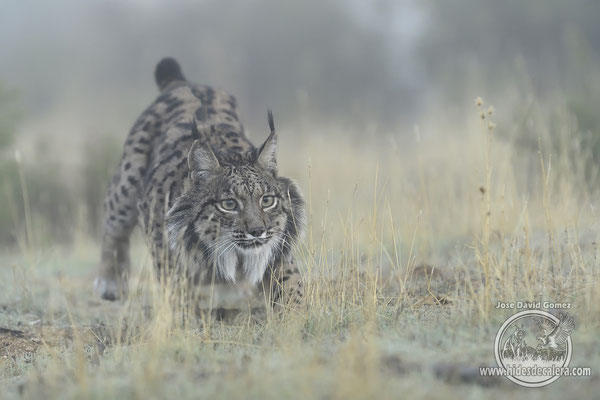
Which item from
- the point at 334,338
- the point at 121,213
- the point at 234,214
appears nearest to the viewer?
the point at 334,338

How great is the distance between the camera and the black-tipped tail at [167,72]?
8.06m

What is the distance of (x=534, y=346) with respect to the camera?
4285 mm

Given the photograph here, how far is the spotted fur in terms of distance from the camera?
5.62 meters

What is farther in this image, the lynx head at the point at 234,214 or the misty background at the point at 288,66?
the misty background at the point at 288,66

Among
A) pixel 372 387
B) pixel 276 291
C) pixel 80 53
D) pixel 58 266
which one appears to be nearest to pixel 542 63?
pixel 58 266

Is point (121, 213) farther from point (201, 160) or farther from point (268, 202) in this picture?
point (268, 202)

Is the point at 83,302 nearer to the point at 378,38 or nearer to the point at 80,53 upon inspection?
the point at 378,38

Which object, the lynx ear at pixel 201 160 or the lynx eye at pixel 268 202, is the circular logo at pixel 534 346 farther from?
the lynx ear at pixel 201 160

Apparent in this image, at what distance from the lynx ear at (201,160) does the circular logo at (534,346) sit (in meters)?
2.51

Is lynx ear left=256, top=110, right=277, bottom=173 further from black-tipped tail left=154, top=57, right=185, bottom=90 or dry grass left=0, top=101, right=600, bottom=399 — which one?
black-tipped tail left=154, top=57, right=185, bottom=90

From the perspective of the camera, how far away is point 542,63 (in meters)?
33.5

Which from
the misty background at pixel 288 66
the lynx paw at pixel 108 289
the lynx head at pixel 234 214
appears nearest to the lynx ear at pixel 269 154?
the lynx head at pixel 234 214

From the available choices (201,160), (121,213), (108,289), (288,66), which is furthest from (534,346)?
(288,66)

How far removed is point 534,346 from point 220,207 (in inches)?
96.4
